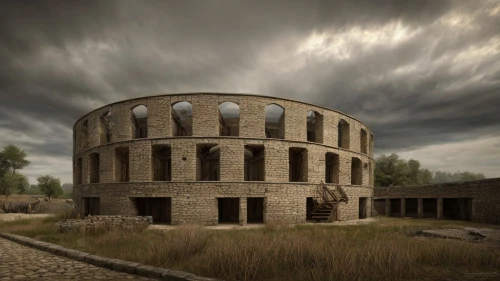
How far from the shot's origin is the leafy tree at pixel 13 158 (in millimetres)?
55531

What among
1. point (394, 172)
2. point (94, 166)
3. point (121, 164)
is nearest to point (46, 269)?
point (121, 164)

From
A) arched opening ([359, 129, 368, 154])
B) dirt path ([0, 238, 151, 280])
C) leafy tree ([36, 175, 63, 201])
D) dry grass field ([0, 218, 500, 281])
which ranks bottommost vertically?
leafy tree ([36, 175, 63, 201])

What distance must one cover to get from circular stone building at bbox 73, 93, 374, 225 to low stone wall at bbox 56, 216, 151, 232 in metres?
3.69

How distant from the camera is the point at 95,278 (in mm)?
5988

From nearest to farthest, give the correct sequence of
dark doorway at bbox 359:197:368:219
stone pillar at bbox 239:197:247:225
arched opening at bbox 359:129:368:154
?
1. stone pillar at bbox 239:197:247:225
2. dark doorway at bbox 359:197:368:219
3. arched opening at bbox 359:129:368:154

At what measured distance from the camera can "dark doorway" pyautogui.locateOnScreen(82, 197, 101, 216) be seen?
22516 mm

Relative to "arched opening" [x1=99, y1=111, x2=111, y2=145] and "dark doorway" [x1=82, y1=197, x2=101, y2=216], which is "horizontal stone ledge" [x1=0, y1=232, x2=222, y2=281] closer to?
"arched opening" [x1=99, y1=111, x2=111, y2=145]

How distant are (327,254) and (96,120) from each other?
2025 centimetres

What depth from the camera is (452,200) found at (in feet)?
85.5

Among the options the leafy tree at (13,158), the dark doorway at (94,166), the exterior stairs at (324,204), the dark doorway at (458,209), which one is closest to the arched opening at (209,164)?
the exterior stairs at (324,204)

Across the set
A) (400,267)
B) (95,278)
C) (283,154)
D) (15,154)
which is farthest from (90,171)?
(15,154)

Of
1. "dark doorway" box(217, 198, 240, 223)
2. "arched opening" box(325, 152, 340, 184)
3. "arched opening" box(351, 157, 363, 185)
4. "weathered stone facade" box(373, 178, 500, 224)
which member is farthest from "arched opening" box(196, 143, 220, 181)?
"weathered stone facade" box(373, 178, 500, 224)

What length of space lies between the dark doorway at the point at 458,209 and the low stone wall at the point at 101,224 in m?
24.4

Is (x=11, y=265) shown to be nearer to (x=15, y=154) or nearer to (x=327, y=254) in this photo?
(x=327, y=254)
